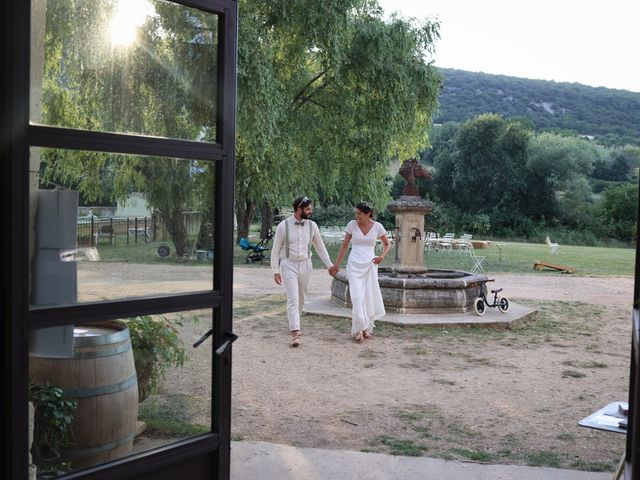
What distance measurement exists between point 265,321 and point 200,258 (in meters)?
7.52

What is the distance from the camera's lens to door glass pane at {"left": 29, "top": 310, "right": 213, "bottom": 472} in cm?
257

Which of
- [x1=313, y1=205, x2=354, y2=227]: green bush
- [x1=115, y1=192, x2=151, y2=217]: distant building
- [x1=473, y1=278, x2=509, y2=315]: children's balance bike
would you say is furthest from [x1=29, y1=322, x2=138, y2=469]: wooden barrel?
[x1=313, y1=205, x2=354, y2=227]: green bush

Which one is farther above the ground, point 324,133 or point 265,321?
point 324,133

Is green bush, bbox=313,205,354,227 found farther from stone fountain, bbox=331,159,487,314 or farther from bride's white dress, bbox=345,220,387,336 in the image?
bride's white dress, bbox=345,220,387,336

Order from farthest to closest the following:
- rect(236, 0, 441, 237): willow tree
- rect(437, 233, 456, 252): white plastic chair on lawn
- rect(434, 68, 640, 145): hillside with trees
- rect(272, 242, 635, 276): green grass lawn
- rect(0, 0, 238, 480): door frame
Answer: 1. rect(434, 68, 640, 145): hillside with trees
2. rect(437, 233, 456, 252): white plastic chair on lawn
3. rect(272, 242, 635, 276): green grass lawn
4. rect(236, 0, 441, 237): willow tree
5. rect(0, 0, 238, 480): door frame

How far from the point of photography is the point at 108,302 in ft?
8.57

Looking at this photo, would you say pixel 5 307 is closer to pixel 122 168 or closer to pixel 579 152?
pixel 122 168

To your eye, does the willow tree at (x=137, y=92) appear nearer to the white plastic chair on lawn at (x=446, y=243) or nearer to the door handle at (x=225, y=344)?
the door handle at (x=225, y=344)

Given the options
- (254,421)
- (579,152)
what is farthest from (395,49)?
(579,152)

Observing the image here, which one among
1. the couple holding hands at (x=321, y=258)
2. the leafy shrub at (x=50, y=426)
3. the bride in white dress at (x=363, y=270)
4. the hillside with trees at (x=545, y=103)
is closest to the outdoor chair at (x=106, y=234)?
the leafy shrub at (x=50, y=426)

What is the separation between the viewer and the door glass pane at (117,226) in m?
2.49

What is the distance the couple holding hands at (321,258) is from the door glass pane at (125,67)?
15.9 ft

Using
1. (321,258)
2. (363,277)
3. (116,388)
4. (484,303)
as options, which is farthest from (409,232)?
(116,388)

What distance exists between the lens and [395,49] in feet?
60.3
